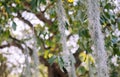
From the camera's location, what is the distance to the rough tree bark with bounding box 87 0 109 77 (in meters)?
0.82

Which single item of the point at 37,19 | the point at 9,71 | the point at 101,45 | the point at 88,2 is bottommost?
the point at 9,71

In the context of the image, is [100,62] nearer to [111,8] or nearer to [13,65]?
[111,8]

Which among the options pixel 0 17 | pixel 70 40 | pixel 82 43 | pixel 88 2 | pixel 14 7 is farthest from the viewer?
pixel 70 40

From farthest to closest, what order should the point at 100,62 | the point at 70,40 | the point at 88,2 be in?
1. the point at 70,40
2. the point at 88,2
3. the point at 100,62

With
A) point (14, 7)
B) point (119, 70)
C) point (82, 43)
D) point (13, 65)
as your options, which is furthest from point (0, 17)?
point (13, 65)

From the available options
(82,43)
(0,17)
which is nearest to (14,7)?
(0,17)

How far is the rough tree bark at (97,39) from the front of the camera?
0.82 meters

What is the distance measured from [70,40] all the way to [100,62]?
283cm

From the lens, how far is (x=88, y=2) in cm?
93

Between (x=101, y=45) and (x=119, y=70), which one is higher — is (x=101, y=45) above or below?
above

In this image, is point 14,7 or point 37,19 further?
point 37,19

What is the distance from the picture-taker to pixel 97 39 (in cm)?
85

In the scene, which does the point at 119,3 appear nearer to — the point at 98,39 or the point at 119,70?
the point at 98,39

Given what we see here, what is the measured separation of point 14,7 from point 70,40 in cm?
163
